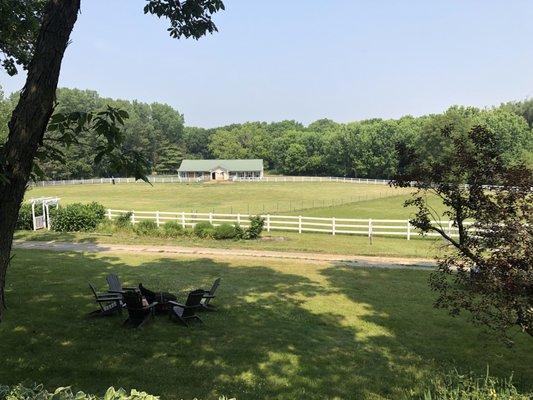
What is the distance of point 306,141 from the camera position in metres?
119

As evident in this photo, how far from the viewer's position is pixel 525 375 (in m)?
7.74

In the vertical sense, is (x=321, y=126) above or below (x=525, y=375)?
above

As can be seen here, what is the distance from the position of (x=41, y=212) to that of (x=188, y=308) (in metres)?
20.1

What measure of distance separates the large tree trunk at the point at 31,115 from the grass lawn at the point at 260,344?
161 inches

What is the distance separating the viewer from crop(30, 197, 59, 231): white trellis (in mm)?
25297

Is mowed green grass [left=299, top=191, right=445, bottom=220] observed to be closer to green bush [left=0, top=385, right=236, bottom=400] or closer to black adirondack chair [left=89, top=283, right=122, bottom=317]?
black adirondack chair [left=89, top=283, right=122, bottom=317]

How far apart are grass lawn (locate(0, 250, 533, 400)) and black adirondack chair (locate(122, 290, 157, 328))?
0.26 m

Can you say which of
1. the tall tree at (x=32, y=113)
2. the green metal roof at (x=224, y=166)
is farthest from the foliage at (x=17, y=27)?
the green metal roof at (x=224, y=166)

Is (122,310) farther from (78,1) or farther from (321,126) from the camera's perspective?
(321,126)

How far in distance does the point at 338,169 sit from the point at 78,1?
108108mm

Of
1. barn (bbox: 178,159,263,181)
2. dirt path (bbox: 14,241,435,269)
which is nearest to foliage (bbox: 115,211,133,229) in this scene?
dirt path (bbox: 14,241,435,269)

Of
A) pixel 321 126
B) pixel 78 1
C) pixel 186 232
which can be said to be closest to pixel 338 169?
pixel 321 126

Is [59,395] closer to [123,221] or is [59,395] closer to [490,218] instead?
[490,218]

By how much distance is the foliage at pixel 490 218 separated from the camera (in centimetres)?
575
